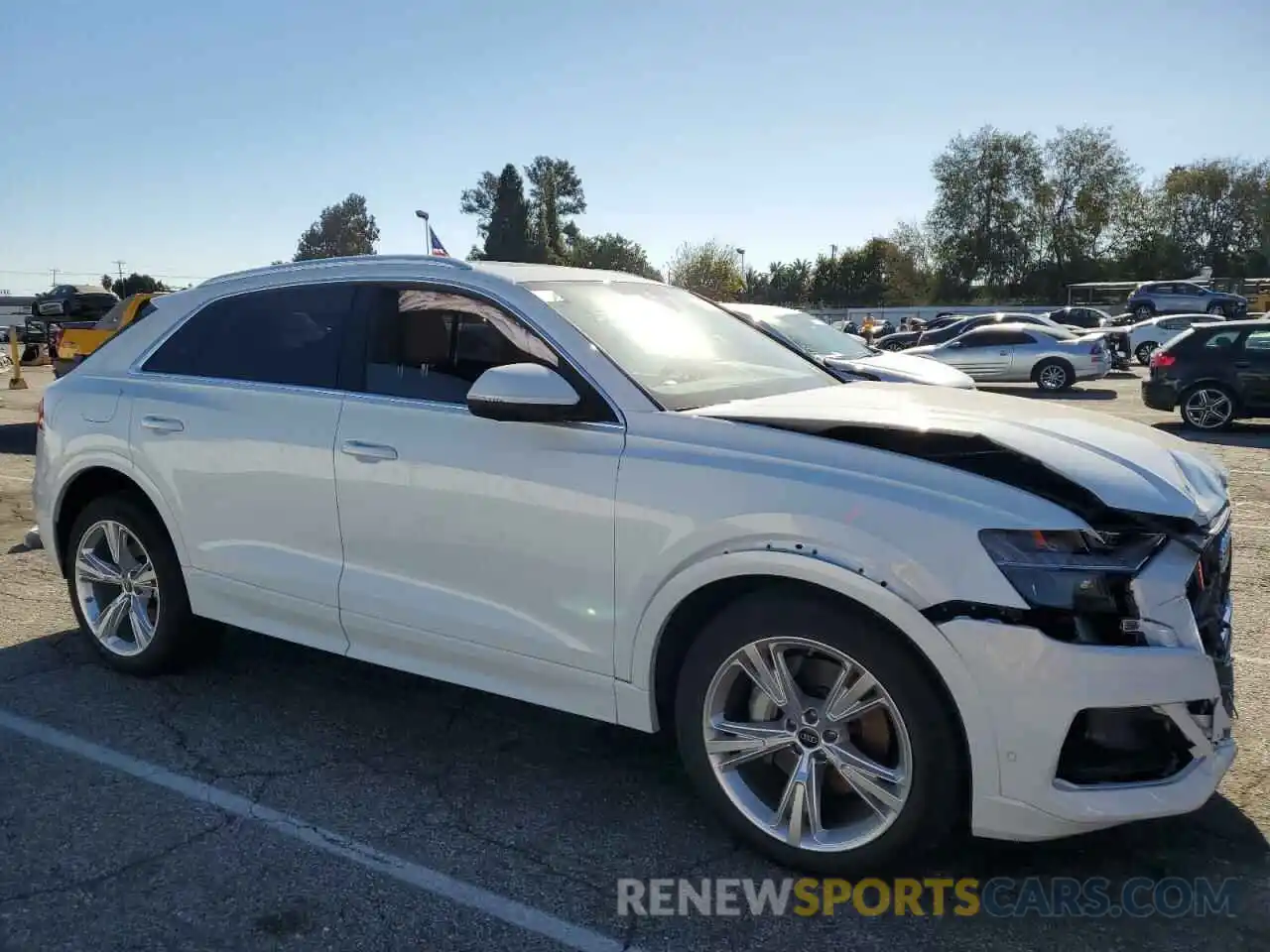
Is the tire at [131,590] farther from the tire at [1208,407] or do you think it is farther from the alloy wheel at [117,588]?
the tire at [1208,407]

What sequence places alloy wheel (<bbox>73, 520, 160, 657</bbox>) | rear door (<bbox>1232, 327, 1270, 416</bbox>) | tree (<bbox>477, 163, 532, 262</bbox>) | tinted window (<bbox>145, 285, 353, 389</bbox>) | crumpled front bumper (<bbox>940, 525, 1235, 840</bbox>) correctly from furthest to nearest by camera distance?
tree (<bbox>477, 163, 532, 262</bbox>) < rear door (<bbox>1232, 327, 1270, 416</bbox>) < alloy wheel (<bbox>73, 520, 160, 657</bbox>) < tinted window (<bbox>145, 285, 353, 389</bbox>) < crumpled front bumper (<bbox>940, 525, 1235, 840</bbox>)

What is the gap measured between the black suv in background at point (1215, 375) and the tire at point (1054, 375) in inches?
271

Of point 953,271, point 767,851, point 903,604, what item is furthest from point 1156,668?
point 953,271

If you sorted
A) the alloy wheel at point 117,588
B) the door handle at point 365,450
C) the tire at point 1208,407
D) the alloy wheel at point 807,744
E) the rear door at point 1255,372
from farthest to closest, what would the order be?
the tire at point 1208,407 → the rear door at point 1255,372 → the alloy wheel at point 117,588 → the door handle at point 365,450 → the alloy wheel at point 807,744

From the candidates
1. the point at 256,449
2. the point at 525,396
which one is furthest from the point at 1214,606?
the point at 256,449

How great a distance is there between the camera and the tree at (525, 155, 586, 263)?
96.4 meters

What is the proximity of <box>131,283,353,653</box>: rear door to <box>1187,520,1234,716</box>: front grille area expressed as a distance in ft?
8.94

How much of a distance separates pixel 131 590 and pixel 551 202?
4046 inches

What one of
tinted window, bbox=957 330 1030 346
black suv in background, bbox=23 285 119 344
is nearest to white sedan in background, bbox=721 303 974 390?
tinted window, bbox=957 330 1030 346

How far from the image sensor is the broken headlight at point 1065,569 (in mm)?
2469

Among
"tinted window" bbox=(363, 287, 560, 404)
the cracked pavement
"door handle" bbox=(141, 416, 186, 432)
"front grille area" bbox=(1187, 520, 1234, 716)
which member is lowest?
the cracked pavement

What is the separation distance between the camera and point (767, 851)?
115 inches

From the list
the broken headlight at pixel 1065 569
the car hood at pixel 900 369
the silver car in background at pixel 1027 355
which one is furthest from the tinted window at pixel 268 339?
the silver car in background at pixel 1027 355

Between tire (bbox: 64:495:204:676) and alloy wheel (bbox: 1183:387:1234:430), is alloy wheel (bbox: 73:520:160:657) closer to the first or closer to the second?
tire (bbox: 64:495:204:676)
